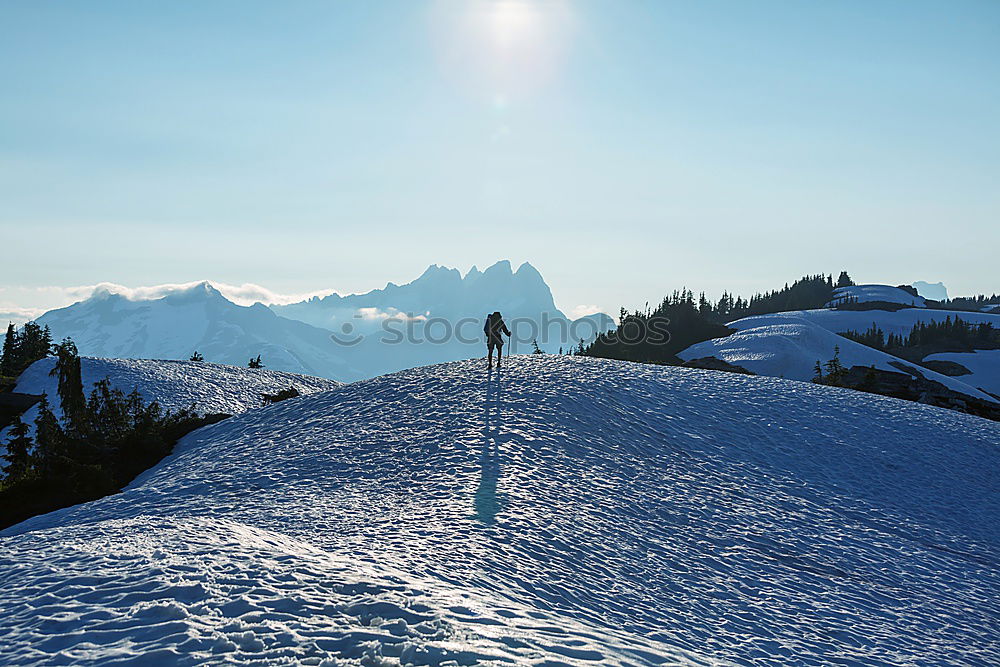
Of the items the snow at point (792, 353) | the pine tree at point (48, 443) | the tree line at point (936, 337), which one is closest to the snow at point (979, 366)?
the snow at point (792, 353)

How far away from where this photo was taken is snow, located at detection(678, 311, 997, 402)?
4021 inches

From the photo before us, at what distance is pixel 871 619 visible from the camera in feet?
43.4

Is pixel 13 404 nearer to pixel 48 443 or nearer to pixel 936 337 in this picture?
pixel 48 443

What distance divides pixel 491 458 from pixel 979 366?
15686 centimetres

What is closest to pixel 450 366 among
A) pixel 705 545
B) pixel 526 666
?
pixel 705 545

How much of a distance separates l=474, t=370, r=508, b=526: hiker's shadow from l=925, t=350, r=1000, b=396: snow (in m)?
132

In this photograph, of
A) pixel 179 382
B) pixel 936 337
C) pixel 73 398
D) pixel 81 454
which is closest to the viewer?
pixel 81 454

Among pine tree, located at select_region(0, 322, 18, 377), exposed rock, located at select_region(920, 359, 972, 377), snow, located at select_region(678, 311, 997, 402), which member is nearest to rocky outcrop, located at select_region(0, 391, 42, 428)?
pine tree, located at select_region(0, 322, 18, 377)

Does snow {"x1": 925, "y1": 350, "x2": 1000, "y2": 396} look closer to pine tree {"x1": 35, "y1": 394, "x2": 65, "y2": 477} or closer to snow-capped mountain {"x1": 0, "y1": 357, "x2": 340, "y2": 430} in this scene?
snow-capped mountain {"x1": 0, "y1": 357, "x2": 340, "y2": 430}

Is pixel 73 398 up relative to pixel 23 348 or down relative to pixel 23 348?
down

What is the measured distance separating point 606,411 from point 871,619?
1417 cm

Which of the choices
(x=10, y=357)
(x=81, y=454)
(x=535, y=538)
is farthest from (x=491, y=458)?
(x=10, y=357)

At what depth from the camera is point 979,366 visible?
13525cm

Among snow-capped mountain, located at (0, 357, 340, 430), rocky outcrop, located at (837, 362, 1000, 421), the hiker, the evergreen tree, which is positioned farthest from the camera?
snow-capped mountain, located at (0, 357, 340, 430)
